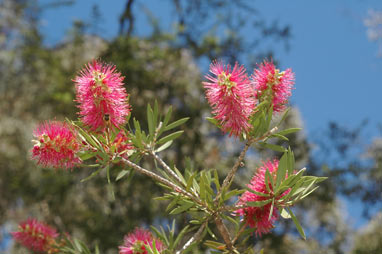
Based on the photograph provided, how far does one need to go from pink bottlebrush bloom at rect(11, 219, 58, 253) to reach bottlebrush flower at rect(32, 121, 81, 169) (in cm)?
51

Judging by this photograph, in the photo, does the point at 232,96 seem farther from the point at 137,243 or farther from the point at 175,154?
the point at 175,154

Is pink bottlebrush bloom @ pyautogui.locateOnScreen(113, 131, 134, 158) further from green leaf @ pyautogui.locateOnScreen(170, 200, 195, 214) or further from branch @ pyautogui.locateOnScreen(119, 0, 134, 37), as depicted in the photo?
branch @ pyautogui.locateOnScreen(119, 0, 134, 37)

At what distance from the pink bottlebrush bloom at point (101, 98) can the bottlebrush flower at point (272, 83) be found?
0.38 metres

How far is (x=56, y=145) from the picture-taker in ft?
3.91

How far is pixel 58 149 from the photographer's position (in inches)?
46.9

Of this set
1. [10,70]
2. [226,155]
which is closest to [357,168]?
[226,155]

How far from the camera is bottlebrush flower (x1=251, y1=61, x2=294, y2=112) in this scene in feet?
3.97

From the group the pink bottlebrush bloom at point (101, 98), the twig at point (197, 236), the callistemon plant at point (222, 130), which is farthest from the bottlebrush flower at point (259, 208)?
the pink bottlebrush bloom at point (101, 98)

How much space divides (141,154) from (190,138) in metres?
2.57

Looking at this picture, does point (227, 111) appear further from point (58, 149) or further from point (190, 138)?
point (190, 138)

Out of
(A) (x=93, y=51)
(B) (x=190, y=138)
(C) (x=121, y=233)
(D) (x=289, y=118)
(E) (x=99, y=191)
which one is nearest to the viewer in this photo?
(C) (x=121, y=233)

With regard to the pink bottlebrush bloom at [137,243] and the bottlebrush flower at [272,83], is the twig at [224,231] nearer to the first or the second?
the pink bottlebrush bloom at [137,243]

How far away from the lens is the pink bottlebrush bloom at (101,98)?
1.14 meters

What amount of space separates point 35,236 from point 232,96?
99 centimetres
